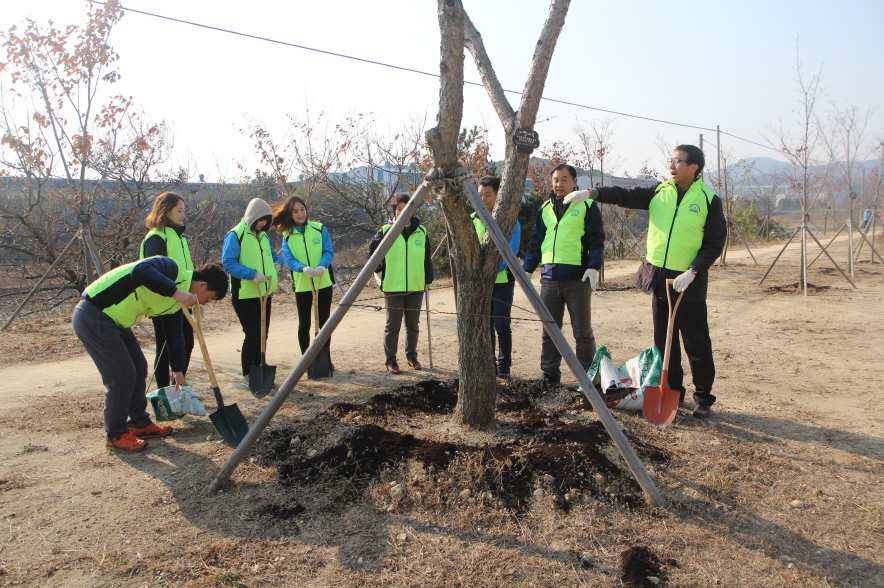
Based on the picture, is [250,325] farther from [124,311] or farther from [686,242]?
[686,242]

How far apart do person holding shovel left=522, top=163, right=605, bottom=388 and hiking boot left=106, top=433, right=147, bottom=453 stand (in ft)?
10.1

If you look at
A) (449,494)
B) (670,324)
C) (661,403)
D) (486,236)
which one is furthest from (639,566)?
(486,236)

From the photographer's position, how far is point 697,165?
3896mm

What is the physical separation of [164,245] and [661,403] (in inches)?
153

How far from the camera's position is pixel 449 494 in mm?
2930

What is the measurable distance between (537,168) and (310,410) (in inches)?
466

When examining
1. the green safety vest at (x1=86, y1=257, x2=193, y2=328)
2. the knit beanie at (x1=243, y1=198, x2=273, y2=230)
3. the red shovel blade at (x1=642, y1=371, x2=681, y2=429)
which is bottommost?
the red shovel blade at (x1=642, y1=371, x2=681, y2=429)

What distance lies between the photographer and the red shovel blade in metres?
3.86

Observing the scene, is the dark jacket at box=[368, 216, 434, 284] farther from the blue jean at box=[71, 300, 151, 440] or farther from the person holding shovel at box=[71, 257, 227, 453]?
the blue jean at box=[71, 300, 151, 440]

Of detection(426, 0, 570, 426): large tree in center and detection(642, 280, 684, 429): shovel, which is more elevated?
detection(426, 0, 570, 426): large tree in center

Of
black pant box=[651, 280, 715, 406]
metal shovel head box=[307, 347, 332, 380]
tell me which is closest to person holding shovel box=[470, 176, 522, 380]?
black pant box=[651, 280, 715, 406]

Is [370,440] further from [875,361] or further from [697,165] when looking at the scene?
[875,361]

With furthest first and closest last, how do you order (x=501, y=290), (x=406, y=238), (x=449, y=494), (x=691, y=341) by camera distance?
(x=406, y=238) → (x=501, y=290) → (x=691, y=341) → (x=449, y=494)

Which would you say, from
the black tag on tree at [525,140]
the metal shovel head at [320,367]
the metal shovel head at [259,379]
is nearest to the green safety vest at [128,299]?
the metal shovel head at [259,379]
